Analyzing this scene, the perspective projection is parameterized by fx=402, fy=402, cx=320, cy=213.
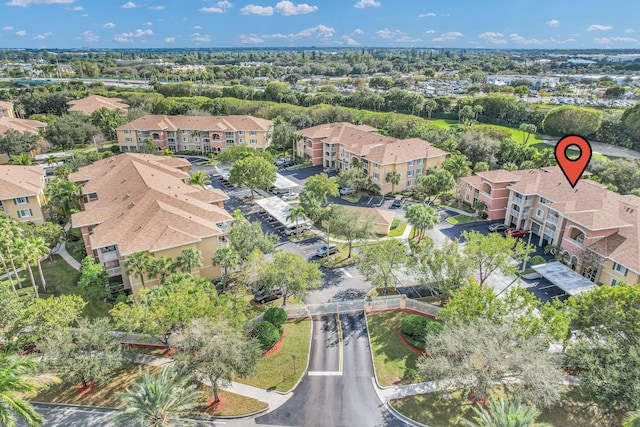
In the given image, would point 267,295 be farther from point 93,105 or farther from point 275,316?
point 93,105

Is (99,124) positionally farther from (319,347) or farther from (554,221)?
(554,221)

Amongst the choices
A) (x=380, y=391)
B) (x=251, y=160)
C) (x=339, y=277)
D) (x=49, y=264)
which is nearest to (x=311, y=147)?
(x=251, y=160)

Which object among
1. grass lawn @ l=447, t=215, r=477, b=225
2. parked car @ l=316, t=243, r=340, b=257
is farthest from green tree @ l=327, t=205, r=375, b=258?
grass lawn @ l=447, t=215, r=477, b=225

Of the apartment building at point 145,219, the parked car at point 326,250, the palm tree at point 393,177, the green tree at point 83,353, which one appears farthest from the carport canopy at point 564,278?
the green tree at point 83,353

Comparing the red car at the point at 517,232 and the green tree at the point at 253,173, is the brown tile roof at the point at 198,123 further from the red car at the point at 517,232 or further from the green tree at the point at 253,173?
the red car at the point at 517,232

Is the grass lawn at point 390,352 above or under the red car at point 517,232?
under

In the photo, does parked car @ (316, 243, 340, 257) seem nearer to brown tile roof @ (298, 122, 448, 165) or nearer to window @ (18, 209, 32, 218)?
brown tile roof @ (298, 122, 448, 165)
